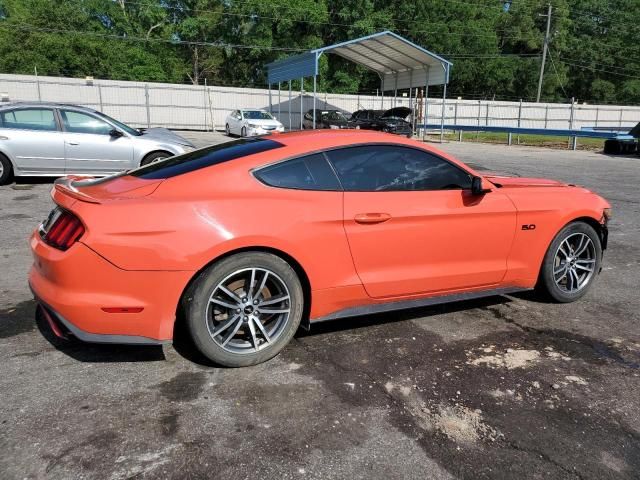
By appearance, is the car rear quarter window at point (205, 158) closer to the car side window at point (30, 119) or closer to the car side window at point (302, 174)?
the car side window at point (302, 174)

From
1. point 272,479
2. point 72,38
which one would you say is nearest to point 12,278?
point 272,479

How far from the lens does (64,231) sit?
312cm

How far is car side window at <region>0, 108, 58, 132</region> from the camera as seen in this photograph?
9.40 m

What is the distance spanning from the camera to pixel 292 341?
3.78m

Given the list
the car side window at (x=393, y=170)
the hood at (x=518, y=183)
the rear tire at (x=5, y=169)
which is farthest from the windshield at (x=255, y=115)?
the car side window at (x=393, y=170)

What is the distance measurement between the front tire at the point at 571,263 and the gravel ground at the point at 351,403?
11.3 inches

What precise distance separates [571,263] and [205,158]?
326cm

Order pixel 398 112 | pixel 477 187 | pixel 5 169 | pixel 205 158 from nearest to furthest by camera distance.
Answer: pixel 205 158 → pixel 477 187 → pixel 5 169 → pixel 398 112

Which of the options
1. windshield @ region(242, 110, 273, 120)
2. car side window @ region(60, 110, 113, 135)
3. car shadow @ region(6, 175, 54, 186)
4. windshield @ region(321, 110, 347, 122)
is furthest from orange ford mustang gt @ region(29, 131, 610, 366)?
windshield @ region(321, 110, 347, 122)

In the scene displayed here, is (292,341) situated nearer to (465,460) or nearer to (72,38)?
(465,460)

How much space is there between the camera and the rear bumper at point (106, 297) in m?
2.97

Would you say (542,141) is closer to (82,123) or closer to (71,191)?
(82,123)

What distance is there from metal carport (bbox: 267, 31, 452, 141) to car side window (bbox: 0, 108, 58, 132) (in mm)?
15656

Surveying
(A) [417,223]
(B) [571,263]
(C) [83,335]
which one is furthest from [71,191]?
(B) [571,263]
